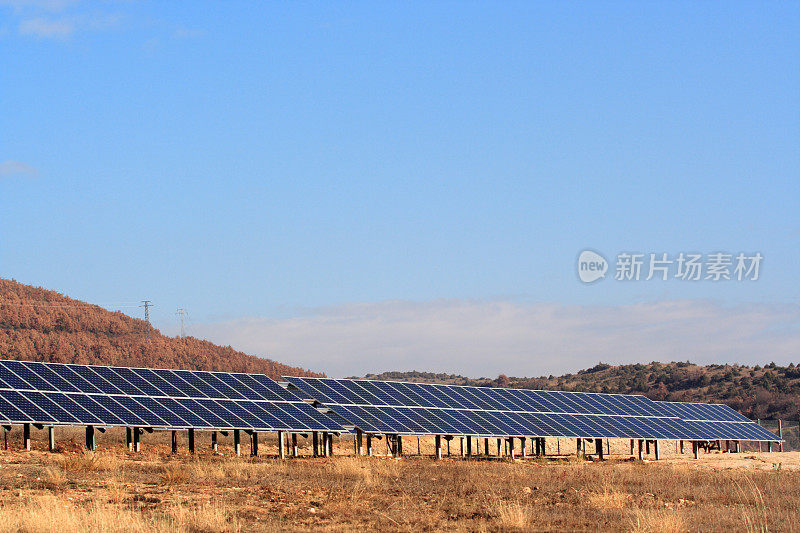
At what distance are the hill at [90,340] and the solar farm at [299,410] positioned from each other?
126ft

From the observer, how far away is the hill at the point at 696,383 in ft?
301

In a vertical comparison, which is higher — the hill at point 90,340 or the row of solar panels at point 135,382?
the hill at point 90,340

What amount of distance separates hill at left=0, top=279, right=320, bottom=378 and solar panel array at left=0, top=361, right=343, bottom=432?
43.9 m

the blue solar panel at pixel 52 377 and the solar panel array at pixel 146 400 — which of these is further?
the blue solar panel at pixel 52 377

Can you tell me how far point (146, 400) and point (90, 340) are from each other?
206 feet

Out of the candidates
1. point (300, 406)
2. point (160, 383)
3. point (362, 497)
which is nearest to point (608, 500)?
point (362, 497)

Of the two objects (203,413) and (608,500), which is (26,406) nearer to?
(203,413)

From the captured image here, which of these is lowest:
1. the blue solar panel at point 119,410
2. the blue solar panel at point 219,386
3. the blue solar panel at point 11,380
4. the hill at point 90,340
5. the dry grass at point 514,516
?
the dry grass at point 514,516

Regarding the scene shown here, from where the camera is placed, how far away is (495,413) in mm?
47844

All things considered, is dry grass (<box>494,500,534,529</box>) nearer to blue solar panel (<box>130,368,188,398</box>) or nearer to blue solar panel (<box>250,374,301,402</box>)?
blue solar panel (<box>130,368,188,398</box>)

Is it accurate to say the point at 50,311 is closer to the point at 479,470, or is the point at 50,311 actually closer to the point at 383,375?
the point at 383,375

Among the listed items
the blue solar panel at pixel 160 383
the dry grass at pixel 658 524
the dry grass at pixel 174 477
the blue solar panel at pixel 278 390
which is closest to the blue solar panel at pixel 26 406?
the blue solar panel at pixel 160 383

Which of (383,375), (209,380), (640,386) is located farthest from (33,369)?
(383,375)

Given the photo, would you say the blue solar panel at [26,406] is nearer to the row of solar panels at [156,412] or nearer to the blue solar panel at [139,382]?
the row of solar panels at [156,412]
